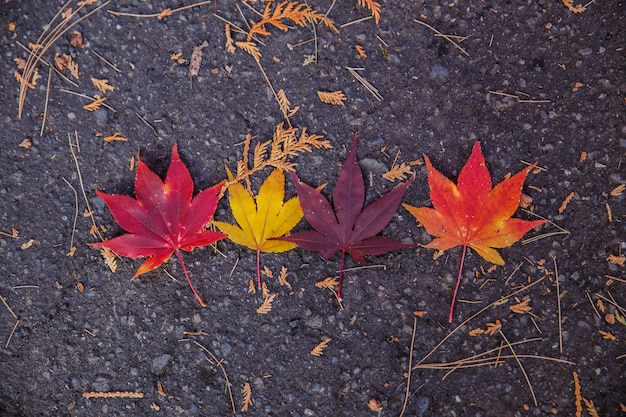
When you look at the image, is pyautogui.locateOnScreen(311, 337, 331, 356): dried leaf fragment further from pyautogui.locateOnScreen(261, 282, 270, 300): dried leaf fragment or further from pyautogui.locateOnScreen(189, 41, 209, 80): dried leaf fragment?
pyautogui.locateOnScreen(189, 41, 209, 80): dried leaf fragment

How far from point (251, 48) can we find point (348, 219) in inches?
27.0

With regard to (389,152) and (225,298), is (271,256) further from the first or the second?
(389,152)

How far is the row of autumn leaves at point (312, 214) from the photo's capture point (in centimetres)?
152

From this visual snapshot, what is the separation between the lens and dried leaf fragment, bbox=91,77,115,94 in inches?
Answer: 64.6

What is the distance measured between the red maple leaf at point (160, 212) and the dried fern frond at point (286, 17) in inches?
20.4

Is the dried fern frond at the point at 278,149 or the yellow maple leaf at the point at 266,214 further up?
the dried fern frond at the point at 278,149

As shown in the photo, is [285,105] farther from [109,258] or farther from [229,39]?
[109,258]

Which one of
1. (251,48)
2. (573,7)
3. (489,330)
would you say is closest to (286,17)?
(251,48)

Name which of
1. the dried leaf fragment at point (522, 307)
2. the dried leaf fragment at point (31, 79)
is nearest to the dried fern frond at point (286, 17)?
the dried leaf fragment at point (31, 79)

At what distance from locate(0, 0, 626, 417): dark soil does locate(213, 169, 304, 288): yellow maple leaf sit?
0.10 metres

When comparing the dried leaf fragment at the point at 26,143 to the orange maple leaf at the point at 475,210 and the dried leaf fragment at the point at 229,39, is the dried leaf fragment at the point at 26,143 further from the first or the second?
the orange maple leaf at the point at 475,210

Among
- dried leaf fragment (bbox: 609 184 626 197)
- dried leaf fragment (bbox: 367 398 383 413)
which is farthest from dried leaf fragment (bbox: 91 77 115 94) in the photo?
dried leaf fragment (bbox: 609 184 626 197)

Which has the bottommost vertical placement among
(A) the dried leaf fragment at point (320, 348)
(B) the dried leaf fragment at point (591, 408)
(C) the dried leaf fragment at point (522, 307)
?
(B) the dried leaf fragment at point (591, 408)

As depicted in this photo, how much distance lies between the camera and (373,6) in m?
1.62
